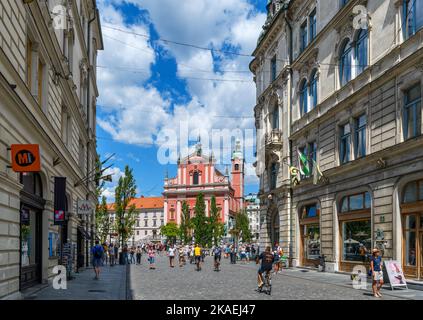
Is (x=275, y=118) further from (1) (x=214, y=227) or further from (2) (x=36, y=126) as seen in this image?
(1) (x=214, y=227)

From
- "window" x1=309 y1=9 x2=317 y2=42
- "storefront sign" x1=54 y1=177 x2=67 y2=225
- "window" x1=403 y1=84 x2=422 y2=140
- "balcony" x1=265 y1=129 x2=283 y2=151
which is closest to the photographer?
"storefront sign" x1=54 y1=177 x2=67 y2=225

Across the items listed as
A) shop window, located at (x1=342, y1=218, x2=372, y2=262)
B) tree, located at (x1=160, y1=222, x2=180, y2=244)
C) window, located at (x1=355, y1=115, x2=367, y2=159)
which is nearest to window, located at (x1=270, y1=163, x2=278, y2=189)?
Answer: shop window, located at (x1=342, y1=218, x2=372, y2=262)

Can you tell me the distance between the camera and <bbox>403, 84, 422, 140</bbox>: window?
2022cm

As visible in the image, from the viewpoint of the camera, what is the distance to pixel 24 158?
12.3 meters

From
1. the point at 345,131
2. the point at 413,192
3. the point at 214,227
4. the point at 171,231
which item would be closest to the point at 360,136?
the point at 345,131

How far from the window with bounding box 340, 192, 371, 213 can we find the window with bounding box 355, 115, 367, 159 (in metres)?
1.95

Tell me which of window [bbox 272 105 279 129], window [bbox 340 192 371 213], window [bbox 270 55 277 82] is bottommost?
window [bbox 340 192 371 213]

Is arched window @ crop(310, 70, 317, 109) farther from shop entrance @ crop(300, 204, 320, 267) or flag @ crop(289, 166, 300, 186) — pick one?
shop entrance @ crop(300, 204, 320, 267)

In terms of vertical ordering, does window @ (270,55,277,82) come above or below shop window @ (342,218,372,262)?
above

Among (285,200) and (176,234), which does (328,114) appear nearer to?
(285,200)

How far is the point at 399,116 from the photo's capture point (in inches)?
845

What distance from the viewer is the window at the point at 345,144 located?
1071 inches

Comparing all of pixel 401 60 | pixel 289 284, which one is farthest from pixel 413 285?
pixel 401 60

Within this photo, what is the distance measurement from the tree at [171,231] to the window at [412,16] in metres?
98.1
